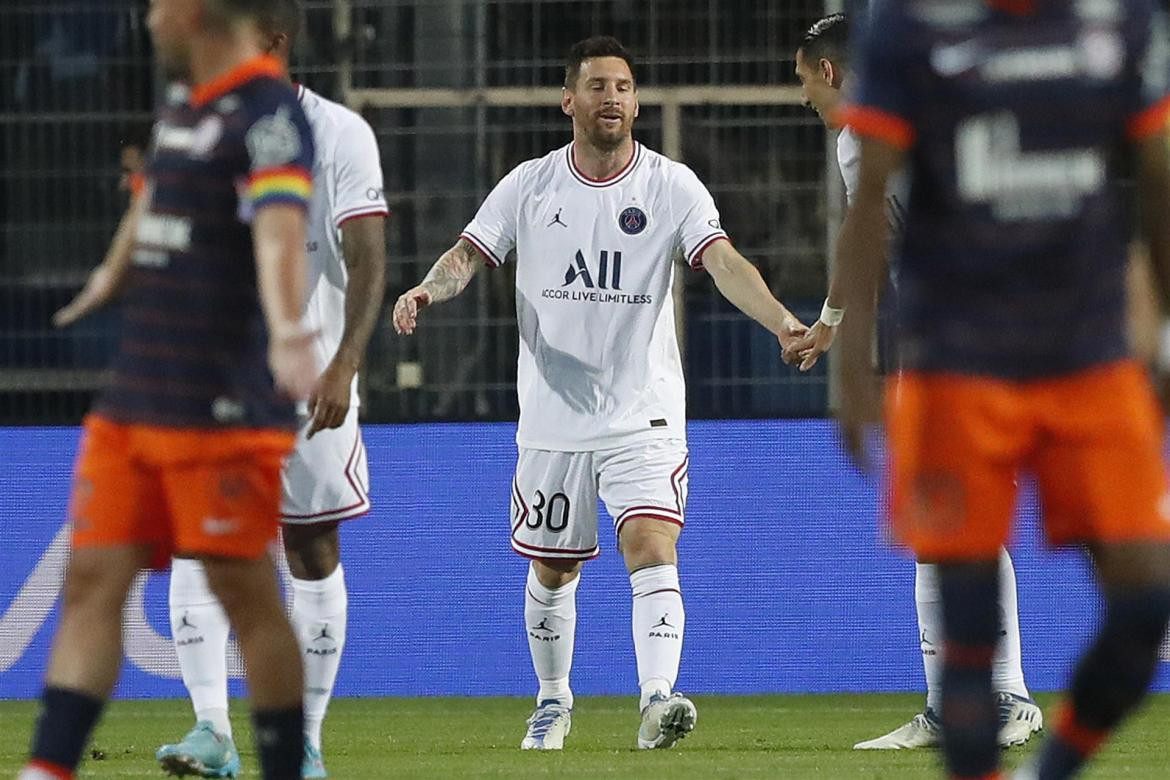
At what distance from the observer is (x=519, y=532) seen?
7.57 meters

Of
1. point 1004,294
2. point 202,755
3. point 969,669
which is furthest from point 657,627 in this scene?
point 1004,294

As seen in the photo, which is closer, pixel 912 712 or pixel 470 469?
pixel 912 712

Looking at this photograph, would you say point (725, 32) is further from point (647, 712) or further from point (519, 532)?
point (647, 712)

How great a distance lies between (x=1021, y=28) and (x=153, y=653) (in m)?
6.11

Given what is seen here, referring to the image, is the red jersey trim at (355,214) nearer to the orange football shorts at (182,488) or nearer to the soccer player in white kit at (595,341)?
the soccer player in white kit at (595,341)

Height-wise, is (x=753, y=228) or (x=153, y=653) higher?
(x=753, y=228)

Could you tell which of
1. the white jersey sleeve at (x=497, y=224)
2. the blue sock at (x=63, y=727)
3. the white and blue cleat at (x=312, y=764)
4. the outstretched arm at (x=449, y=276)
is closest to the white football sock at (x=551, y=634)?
the outstretched arm at (x=449, y=276)

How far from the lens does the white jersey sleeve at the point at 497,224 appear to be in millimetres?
7773

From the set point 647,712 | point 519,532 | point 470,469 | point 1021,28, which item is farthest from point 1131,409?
point 470,469

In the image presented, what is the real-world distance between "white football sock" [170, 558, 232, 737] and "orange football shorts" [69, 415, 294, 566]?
1.60 metres

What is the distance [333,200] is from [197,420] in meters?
1.76

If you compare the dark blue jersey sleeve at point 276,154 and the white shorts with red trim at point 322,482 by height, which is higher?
the dark blue jersey sleeve at point 276,154

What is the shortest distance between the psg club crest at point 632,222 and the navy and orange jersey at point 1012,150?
355 cm

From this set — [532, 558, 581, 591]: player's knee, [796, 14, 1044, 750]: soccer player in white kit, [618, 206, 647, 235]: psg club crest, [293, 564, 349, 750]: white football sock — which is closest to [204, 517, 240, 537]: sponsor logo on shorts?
[293, 564, 349, 750]: white football sock
